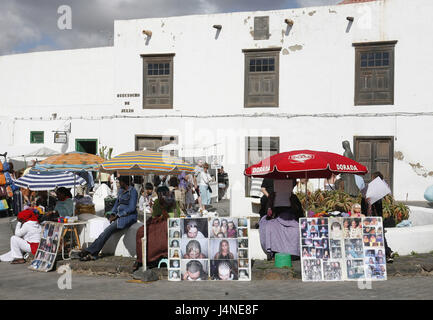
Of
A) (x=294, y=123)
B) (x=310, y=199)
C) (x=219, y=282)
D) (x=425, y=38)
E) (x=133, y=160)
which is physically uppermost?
(x=425, y=38)

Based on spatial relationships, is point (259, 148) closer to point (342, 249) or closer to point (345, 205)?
point (345, 205)

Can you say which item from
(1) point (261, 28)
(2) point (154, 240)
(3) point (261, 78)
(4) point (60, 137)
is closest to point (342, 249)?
(2) point (154, 240)

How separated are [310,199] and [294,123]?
24.5ft

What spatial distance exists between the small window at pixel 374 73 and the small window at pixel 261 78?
9.83 ft

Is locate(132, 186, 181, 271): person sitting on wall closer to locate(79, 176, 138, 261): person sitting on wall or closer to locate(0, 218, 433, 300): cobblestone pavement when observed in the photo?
locate(0, 218, 433, 300): cobblestone pavement

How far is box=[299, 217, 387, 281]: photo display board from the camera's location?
8.25 m

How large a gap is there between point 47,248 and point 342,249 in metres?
5.15

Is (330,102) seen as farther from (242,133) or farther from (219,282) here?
(219,282)

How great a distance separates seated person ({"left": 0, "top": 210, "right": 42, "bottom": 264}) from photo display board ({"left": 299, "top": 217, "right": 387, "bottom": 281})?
5.17 m

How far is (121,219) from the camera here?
9.57m

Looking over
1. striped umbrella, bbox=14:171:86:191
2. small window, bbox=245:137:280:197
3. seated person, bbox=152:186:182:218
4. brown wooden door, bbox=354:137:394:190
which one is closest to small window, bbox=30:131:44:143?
small window, bbox=245:137:280:197

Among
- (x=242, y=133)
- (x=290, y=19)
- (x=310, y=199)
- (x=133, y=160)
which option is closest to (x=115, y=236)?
(x=133, y=160)

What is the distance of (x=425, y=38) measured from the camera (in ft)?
60.9

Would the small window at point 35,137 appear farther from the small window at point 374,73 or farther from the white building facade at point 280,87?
the small window at point 374,73
